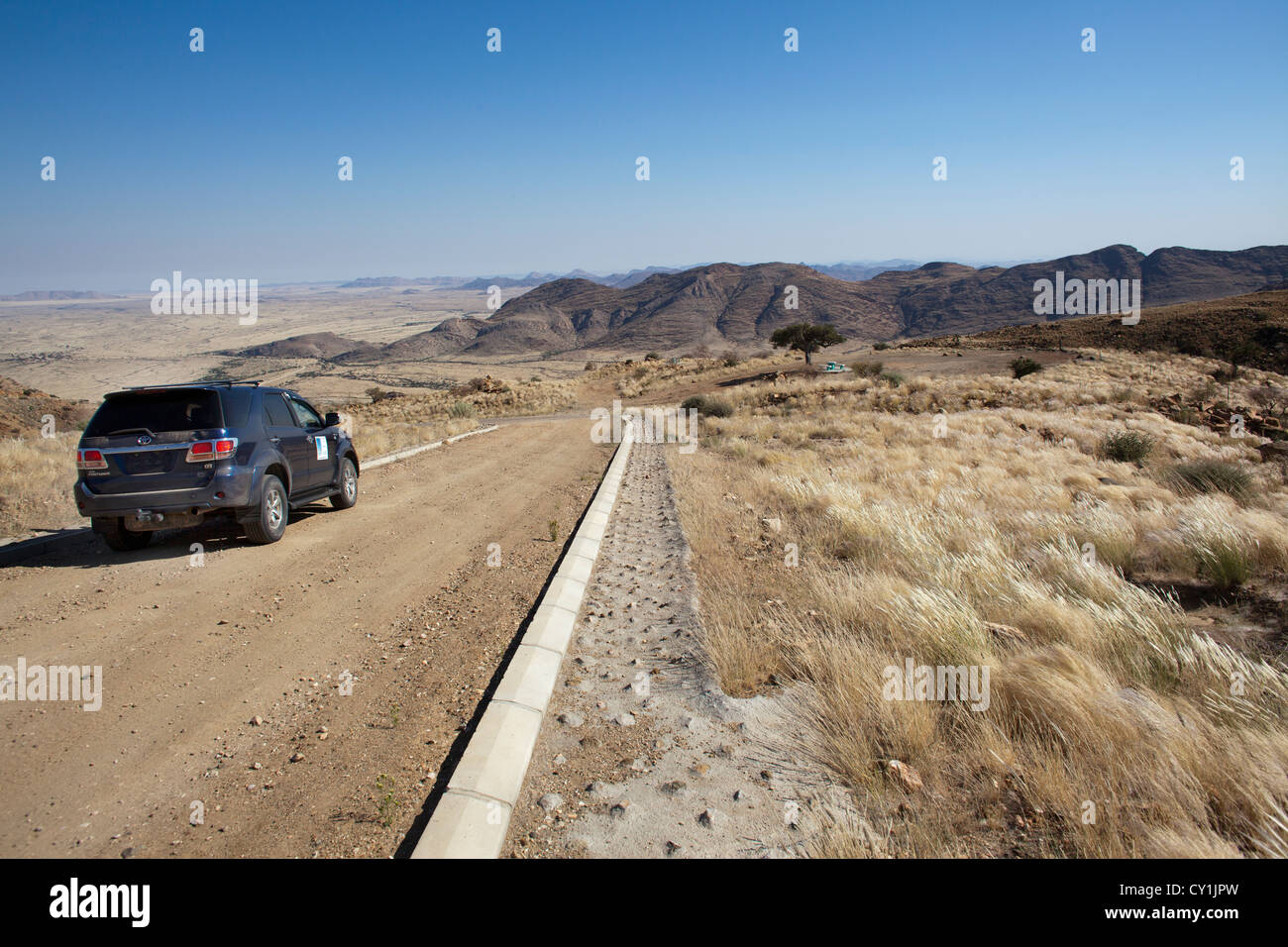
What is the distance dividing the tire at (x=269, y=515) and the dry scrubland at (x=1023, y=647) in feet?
16.1

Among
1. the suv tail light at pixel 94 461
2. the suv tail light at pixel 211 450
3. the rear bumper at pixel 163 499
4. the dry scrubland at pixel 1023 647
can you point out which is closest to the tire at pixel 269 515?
the rear bumper at pixel 163 499

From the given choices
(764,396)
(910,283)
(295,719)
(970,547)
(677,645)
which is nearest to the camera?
(295,719)

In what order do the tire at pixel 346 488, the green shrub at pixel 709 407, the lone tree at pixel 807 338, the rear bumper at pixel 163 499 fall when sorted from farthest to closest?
the lone tree at pixel 807 338 → the green shrub at pixel 709 407 → the tire at pixel 346 488 → the rear bumper at pixel 163 499

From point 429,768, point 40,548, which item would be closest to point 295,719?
point 429,768

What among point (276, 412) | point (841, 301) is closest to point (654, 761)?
point (276, 412)

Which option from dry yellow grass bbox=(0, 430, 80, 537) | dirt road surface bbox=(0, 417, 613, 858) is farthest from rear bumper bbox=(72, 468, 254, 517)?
dry yellow grass bbox=(0, 430, 80, 537)

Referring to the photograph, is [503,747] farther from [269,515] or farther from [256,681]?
[269,515]

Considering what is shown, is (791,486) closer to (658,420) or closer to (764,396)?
(658,420)

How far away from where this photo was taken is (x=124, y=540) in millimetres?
7121

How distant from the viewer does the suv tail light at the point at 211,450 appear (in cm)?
691

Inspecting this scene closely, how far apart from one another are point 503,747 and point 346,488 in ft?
23.4

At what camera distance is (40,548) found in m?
7.39

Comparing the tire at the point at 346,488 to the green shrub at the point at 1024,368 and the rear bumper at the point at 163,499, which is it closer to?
the rear bumper at the point at 163,499
